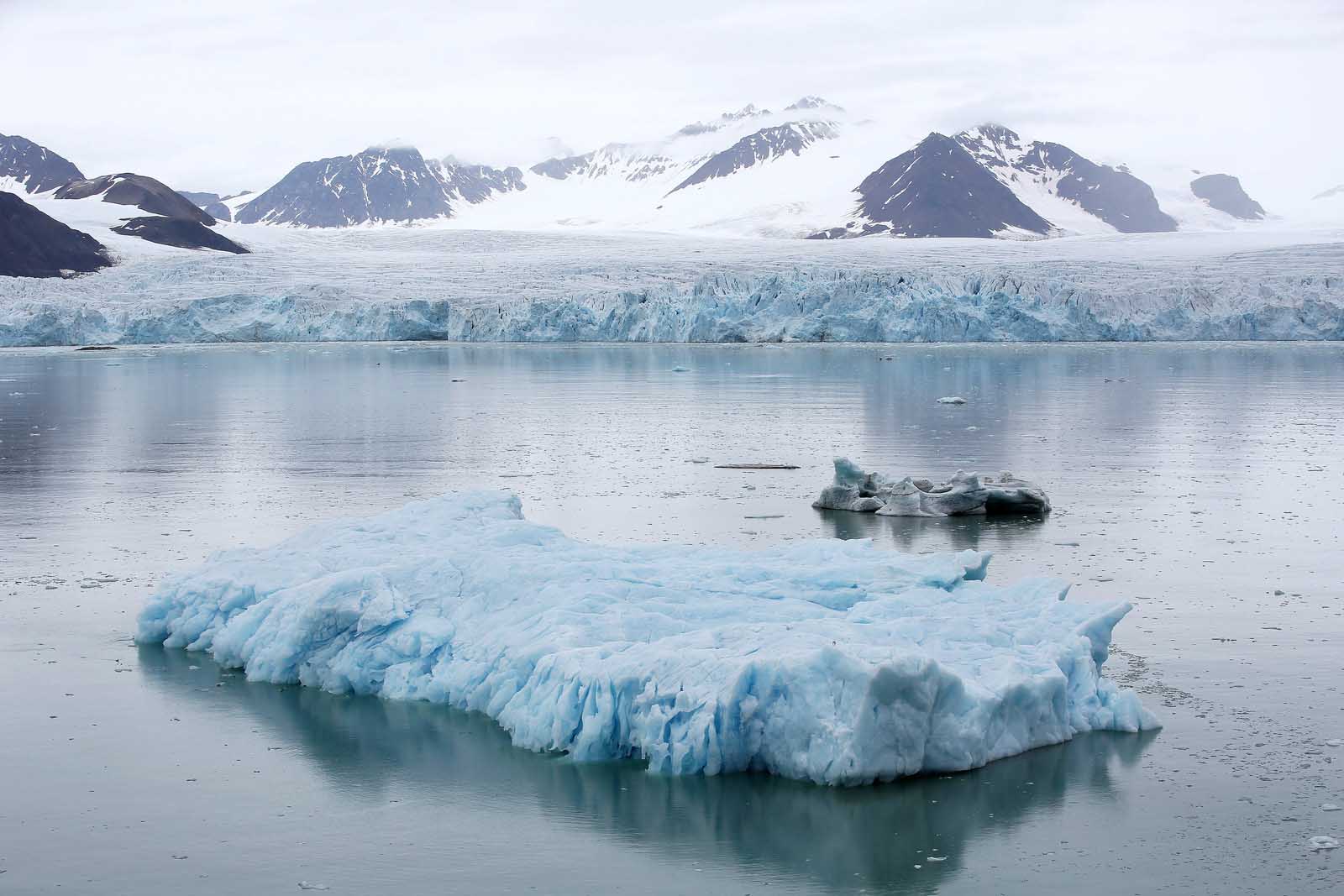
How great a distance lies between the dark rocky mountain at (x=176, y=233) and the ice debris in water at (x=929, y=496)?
54878 mm

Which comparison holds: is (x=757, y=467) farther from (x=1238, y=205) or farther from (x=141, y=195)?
(x=1238, y=205)

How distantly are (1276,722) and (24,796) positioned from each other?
489 cm

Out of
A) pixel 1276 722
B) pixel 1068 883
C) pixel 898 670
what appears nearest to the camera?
pixel 1068 883

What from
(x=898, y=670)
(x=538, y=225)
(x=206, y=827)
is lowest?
(x=206, y=827)

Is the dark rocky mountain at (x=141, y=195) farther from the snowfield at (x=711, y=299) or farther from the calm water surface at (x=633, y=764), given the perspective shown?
the calm water surface at (x=633, y=764)

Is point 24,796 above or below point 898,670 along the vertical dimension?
below

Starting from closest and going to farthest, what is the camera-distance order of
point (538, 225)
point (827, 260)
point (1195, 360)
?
point (1195, 360) → point (827, 260) → point (538, 225)

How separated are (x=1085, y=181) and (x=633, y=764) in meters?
191

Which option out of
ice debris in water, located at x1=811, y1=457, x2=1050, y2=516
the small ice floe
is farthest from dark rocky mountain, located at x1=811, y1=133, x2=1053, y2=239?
ice debris in water, located at x1=811, y1=457, x2=1050, y2=516

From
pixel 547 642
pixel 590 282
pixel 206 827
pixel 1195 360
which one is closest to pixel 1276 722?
pixel 547 642

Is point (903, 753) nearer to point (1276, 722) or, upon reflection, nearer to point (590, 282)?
point (1276, 722)

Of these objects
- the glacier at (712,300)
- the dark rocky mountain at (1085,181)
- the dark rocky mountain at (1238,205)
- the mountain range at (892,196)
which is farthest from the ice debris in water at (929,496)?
the dark rocky mountain at (1085,181)

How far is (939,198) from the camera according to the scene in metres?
152

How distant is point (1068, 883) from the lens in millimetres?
4367
